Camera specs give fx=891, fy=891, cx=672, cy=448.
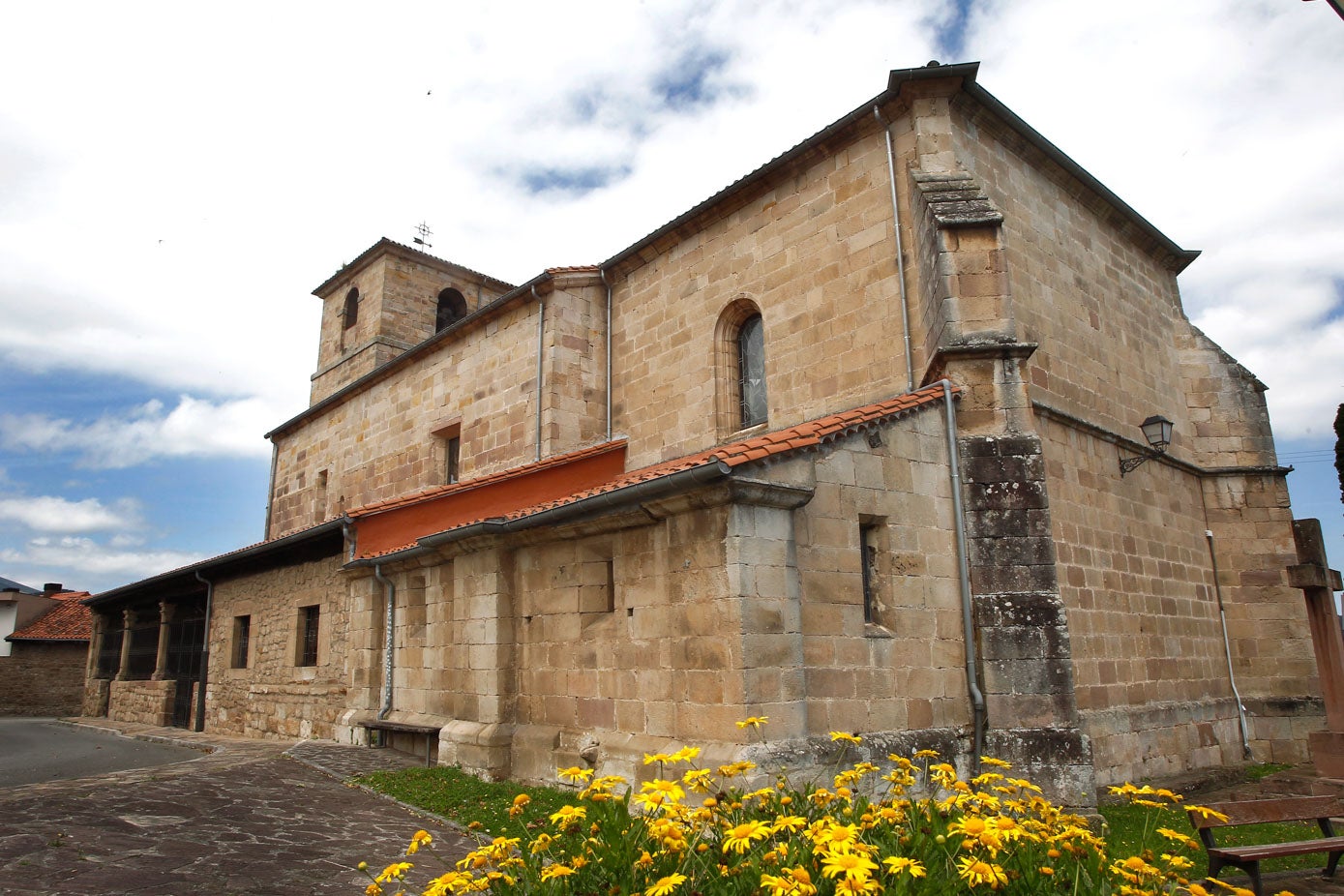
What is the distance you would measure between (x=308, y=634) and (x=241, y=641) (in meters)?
3.15

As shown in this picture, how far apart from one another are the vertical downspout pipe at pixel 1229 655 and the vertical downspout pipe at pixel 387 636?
10.7m

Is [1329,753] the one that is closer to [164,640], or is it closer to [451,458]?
[451,458]

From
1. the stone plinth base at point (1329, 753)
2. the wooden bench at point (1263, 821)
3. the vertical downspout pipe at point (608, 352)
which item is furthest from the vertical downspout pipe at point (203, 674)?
the stone plinth base at point (1329, 753)

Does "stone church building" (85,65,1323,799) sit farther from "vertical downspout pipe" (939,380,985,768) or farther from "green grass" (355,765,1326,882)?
"green grass" (355,765,1326,882)

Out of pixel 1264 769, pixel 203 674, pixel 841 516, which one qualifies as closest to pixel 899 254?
pixel 841 516

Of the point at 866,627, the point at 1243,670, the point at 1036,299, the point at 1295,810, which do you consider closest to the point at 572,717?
the point at 866,627

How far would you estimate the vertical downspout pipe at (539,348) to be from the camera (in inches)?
545

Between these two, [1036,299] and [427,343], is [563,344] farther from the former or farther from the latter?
[1036,299]

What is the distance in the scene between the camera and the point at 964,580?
8148 mm

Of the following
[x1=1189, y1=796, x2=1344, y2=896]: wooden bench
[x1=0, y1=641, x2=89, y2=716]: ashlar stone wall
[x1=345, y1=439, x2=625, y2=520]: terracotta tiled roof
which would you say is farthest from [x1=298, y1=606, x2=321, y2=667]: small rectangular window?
[x1=0, y1=641, x2=89, y2=716]: ashlar stone wall

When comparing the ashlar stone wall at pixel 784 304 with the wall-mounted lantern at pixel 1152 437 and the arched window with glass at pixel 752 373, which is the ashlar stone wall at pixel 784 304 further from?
the wall-mounted lantern at pixel 1152 437

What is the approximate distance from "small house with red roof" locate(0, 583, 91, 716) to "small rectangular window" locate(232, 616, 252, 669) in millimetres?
15921

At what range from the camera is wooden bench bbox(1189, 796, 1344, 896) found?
16.7ft

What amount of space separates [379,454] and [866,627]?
13425 millimetres
